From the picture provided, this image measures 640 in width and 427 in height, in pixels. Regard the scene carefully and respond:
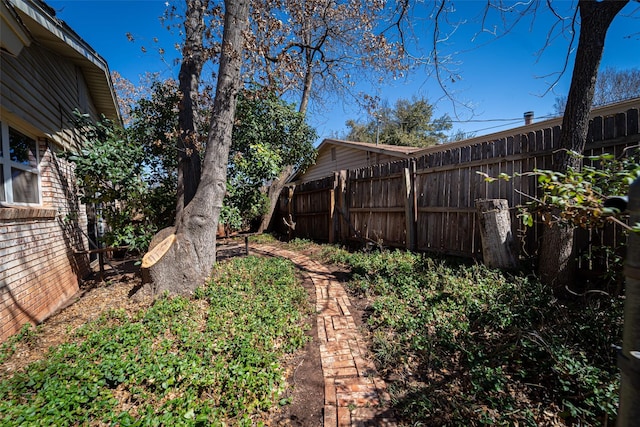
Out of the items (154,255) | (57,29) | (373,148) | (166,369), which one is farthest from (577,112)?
(373,148)

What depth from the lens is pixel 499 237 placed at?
13.1ft

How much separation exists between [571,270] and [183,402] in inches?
177

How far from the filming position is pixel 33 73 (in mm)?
4129

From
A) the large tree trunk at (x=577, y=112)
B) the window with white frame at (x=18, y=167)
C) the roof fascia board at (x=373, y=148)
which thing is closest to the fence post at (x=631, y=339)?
the large tree trunk at (x=577, y=112)

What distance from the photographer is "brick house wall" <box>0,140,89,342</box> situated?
3.18 m

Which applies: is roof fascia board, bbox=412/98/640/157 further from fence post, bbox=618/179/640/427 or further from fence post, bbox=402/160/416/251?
fence post, bbox=618/179/640/427

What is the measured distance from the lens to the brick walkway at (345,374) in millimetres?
2123

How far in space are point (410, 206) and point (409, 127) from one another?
21.1m

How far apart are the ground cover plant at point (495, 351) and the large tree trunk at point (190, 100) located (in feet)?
13.7

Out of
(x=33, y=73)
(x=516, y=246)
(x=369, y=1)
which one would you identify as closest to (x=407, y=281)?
(x=516, y=246)

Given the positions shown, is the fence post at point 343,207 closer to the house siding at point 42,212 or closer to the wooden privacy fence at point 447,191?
the wooden privacy fence at point 447,191

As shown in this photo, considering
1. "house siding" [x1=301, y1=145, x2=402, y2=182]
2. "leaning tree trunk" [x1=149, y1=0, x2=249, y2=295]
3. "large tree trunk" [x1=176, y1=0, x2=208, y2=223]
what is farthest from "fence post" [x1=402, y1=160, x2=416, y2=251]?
"house siding" [x1=301, y1=145, x2=402, y2=182]

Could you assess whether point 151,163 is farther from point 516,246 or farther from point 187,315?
point 516,246

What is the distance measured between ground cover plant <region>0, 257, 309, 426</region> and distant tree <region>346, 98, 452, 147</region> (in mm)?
21635
